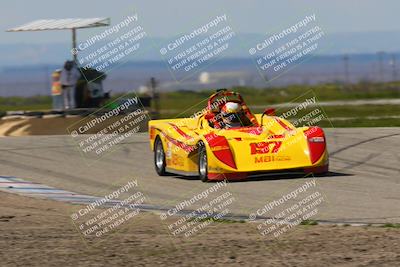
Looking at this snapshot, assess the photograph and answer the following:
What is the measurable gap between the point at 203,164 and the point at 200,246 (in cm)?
648

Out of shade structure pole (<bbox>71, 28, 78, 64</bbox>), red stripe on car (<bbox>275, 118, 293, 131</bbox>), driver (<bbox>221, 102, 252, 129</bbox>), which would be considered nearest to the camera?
red stripe on car (<bbox>275, 118, 293, 131</bbox>)

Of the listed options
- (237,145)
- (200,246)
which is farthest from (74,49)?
(200,246)

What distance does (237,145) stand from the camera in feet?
53.4

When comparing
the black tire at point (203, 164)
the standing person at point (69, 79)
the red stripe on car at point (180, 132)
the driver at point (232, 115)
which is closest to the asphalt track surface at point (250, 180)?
the black tire at point (203, 164)

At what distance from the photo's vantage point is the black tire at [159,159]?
17.9 meters

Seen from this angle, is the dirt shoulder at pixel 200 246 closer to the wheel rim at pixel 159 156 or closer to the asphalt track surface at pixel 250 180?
the asphalt track surface at pixel 250 180

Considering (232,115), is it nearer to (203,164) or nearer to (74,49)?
(203,164)

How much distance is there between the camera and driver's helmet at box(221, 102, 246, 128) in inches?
682

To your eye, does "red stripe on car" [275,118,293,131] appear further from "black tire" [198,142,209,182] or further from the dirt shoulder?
the dirt shoulder

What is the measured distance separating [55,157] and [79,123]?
26.4 ft

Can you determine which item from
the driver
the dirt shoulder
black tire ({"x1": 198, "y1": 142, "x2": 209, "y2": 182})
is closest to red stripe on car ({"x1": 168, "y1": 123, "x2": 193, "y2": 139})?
black tire ({"x1": 198, "y1": 142, "x2": 209, "y2": 182})

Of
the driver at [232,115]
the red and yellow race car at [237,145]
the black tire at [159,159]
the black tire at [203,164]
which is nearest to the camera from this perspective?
the red and yellow race car at [237,145]

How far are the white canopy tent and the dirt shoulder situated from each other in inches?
773

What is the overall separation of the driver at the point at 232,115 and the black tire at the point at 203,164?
1.01 m
